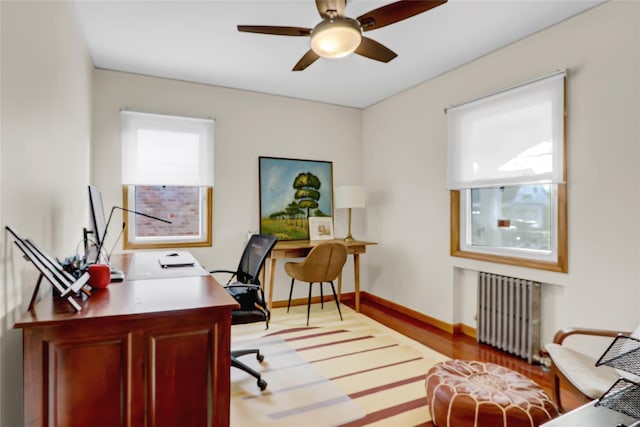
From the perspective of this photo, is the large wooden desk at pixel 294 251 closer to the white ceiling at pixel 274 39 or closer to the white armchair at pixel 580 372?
the white ceiling at pixel 274 39

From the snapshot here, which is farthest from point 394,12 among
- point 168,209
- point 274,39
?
point 168,209

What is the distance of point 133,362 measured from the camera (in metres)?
1.36

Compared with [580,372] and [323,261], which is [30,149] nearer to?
[323,261]

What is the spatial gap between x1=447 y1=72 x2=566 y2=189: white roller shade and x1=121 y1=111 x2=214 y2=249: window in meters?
2.65

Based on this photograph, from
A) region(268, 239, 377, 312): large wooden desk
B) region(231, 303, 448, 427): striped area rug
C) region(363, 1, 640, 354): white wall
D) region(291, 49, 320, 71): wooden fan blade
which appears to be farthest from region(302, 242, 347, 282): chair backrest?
region(291, 49, 320, 71): wooden fan blade

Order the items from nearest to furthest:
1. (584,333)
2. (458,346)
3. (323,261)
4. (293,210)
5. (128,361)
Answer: (128,361), (584,333), (458,346), (323,261), (293,210)

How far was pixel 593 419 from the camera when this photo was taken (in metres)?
1.00

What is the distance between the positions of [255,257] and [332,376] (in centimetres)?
109

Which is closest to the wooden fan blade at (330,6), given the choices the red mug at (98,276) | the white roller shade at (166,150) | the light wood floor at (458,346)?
the red mug at (98,276)

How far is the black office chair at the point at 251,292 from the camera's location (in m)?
2.37

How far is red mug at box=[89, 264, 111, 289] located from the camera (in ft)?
5.61

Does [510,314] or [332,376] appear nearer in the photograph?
[332,376]

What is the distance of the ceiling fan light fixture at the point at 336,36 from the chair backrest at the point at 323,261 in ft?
6.65

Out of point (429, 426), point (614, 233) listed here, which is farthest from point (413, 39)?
point (429, 426)
